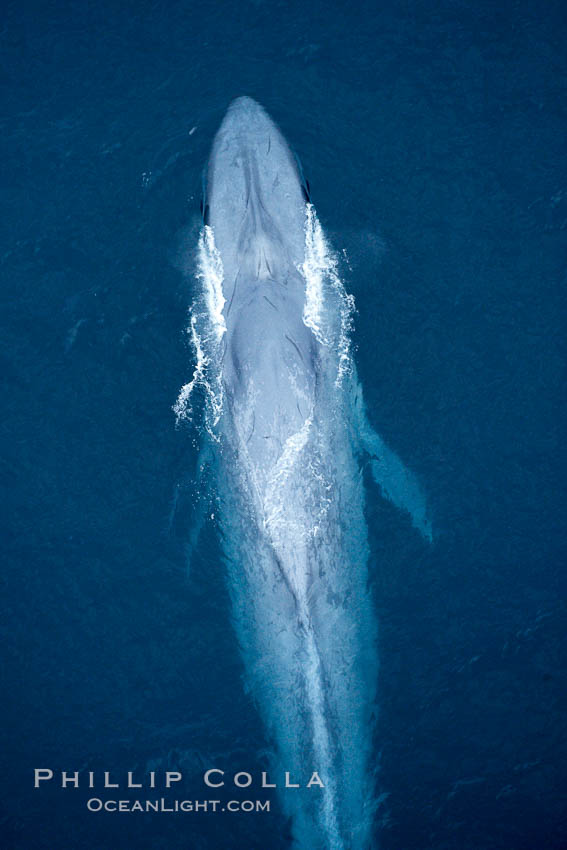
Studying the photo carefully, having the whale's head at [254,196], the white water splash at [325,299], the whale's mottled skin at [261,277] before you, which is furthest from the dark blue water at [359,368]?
the whale's mottled skin at [261,277]

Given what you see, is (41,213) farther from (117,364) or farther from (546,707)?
(546,707)

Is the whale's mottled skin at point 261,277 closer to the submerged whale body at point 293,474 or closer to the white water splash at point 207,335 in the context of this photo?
the submerged whale body at point 293,474

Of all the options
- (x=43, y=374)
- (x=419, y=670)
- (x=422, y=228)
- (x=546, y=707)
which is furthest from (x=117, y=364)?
(x=546, y=707)

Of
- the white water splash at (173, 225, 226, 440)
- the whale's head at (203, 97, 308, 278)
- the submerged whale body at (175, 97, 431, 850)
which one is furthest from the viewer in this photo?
the whale's head at (203, 97, 308, 278)

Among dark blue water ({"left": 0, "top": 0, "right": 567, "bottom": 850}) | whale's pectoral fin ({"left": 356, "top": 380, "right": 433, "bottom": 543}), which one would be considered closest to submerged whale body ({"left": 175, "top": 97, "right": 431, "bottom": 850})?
whale's pectoral fin ({"left": 356, "top": 380, "right": 433, "bottom": 543})

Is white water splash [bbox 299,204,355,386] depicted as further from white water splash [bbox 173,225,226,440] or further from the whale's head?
white water splash [bbox 173,225,226,440]

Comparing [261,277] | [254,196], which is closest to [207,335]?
[261,277]
